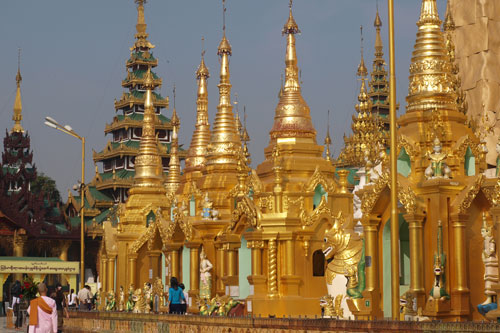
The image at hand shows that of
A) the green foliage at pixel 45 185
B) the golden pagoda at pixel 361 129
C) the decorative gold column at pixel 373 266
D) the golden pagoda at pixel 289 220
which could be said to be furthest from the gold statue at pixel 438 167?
the green foliage at pixel 45 185

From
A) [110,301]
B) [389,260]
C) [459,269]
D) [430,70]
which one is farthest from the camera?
[110,301]

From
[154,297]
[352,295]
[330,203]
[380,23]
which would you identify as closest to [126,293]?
[154,297]

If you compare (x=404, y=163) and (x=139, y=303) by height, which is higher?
(x=404, y=163)

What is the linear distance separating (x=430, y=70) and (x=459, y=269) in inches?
222

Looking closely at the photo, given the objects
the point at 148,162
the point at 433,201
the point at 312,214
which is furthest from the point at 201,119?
the point at 433,201

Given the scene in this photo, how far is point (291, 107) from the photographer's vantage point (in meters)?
33.8

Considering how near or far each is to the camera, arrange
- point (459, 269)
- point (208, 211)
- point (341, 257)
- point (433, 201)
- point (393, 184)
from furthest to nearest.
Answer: point (208, 211) < point (341, 257) < point (433, 201) < point (459, 269) < point (393, 184)

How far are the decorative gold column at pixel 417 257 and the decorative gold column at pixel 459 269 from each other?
Answer: 2.30ft

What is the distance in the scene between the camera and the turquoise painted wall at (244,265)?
33.2 meters

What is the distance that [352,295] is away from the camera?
25.7 metres

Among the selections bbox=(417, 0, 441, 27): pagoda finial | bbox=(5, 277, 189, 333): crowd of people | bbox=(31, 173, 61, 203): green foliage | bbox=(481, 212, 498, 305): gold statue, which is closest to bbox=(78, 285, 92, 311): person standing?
bbox=(5, 277, 189, 333): crowd of people

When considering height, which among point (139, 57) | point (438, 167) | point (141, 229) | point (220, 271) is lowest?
point (220, 271)

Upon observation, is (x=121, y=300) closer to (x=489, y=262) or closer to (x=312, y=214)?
(x=312, y=214)

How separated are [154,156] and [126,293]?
666cm
